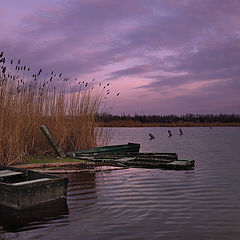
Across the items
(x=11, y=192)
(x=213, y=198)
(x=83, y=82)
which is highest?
(x=83, y=82)

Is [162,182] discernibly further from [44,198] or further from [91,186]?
[44,198]

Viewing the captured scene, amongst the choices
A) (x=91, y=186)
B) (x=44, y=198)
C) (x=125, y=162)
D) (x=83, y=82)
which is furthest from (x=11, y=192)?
(x=83, y=82)

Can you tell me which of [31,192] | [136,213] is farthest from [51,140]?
[136,213]

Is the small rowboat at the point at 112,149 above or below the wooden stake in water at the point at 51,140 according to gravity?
below

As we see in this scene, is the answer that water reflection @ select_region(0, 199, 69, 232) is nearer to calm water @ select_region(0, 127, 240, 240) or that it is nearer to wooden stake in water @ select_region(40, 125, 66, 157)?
calm water @ select_region(0, 127, 240, 240)

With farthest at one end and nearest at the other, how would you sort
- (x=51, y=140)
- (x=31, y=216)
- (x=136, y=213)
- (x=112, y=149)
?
(x=112, y=149) → (x=51, y=140) → (x=136, y=213) → (x=31, y=216)

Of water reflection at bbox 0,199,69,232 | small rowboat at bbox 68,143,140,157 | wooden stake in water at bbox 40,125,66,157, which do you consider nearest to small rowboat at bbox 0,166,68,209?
water reflection at bbox 0,199,69,232

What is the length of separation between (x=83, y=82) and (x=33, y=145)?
296 centimetres

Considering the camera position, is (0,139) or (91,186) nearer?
(91,186)

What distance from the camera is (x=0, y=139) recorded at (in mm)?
7617

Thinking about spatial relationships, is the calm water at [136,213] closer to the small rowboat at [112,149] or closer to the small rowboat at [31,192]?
the small rowboat at [31,192]

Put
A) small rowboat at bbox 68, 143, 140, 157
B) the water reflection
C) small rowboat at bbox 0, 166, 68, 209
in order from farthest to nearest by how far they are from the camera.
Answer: small rowboat at bbox 68, 143, 140, 157, small rowboat at bbox 0, 166, 68, 209, the water reflection

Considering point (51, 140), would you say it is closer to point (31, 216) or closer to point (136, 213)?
point (31, 216)

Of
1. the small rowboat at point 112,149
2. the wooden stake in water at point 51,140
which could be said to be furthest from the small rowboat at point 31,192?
the small rowboat at point 112,149
